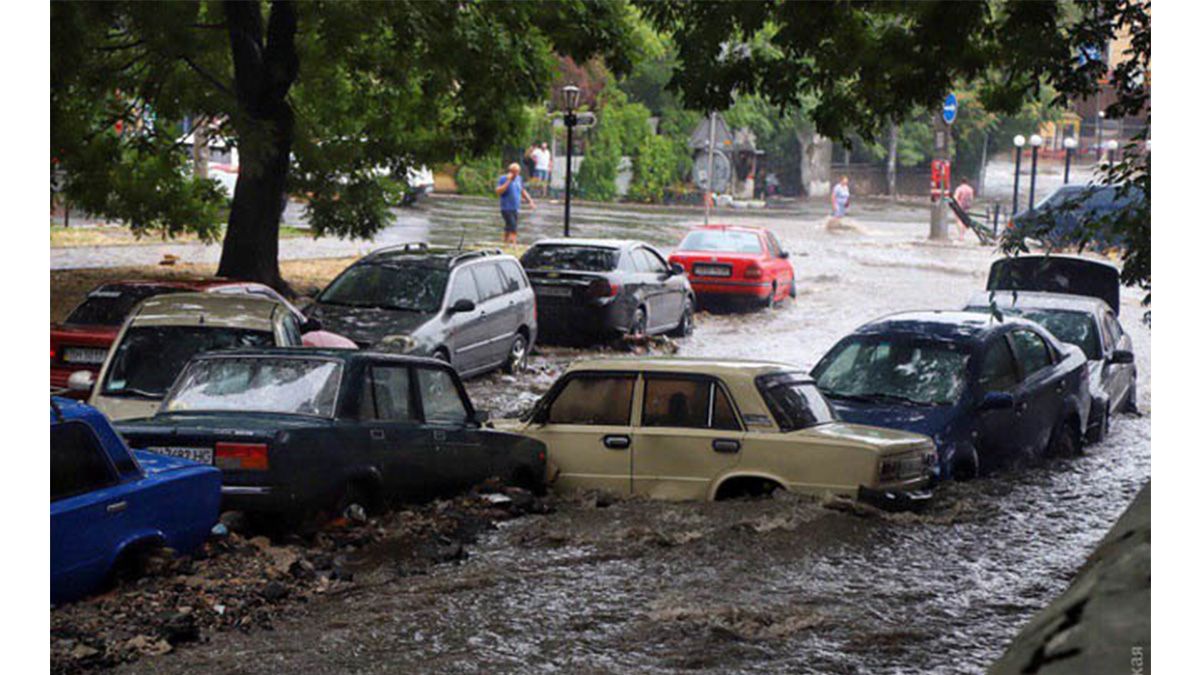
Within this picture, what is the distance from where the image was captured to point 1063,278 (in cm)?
1667

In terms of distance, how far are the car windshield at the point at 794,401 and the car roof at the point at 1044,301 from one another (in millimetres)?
5015

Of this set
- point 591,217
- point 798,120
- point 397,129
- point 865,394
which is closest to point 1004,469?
point 865,394

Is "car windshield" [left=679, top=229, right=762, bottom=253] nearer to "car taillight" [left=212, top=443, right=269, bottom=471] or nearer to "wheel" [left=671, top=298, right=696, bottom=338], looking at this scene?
"wheel" [left=671, top=298, right=696, bottom=338]

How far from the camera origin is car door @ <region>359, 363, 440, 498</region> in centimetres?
1037

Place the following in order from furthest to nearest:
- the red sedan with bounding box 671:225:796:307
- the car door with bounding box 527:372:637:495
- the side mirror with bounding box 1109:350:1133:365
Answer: the red sedan with bounding box 671:225:796:307 → the side mirror with bounding box 1109:350:1133:365 → the car door with bounding box 527:372:637:495

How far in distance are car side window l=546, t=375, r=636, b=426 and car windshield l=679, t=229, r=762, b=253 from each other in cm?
1391

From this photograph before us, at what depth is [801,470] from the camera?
10617 mm

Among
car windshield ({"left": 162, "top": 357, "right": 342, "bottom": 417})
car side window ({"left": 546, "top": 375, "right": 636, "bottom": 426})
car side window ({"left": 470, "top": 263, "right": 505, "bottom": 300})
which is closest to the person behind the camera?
car windshield ({"left": 162, "top": 357, "right": 342, "bottom": 417})

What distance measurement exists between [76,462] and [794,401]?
16.1 feet

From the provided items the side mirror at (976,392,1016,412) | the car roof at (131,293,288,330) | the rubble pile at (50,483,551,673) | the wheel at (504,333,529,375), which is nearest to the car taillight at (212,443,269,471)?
the rubble pile at (50,483,551,673)

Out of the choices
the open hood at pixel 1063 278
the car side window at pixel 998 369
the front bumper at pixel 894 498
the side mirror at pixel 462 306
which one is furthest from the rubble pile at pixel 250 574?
the open hood at pixel 1063 278

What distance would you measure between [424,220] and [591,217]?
376cm

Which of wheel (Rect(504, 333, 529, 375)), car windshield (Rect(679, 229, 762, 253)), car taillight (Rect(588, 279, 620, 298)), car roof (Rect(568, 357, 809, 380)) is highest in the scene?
car windshield (Rect(679, 229, 762, 253))
